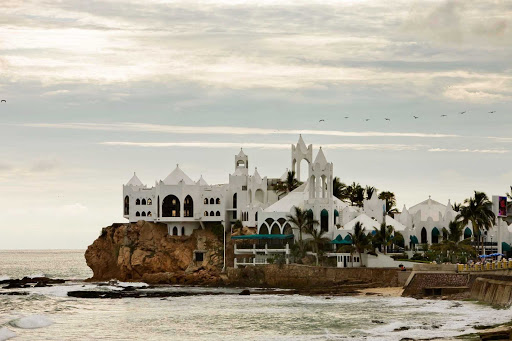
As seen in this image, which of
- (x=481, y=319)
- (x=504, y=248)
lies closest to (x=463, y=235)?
(x=504, y=248)

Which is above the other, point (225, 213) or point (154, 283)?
point (225, 213)

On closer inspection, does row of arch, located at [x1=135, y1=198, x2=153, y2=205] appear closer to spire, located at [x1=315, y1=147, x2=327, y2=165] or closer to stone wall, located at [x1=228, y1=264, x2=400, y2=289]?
stone wall, located at [x1=228, y1=264, x2=400, y2=289]

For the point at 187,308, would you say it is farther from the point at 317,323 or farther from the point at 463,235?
the point at 463,235

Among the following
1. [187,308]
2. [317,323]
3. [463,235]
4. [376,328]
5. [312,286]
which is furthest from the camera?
[463,235]

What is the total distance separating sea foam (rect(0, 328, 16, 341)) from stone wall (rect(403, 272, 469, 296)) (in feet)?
108

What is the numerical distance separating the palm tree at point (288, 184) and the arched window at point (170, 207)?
12609 mm

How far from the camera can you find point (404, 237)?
338 feet

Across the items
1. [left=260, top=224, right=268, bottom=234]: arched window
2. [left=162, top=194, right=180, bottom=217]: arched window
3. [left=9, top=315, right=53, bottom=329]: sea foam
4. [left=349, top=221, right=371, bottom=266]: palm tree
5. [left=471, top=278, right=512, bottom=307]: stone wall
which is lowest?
[left=9, top=315, right=53, bottom=329]: sea foam

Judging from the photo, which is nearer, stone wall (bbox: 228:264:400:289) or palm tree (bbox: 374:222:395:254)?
stone wall (bbox: 228:264:400:289)

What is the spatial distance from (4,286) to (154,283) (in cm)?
1665

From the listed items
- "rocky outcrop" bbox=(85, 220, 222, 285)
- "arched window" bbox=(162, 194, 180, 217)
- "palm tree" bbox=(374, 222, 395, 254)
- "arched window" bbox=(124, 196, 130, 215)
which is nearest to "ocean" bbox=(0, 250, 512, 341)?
"palm tree" bbox=(374, 222, 395, 254)

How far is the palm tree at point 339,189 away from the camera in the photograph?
392ft

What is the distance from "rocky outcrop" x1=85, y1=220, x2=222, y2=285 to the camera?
10794cm

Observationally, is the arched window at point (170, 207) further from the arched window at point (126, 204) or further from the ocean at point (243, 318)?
the ocean at point (243, 318)
